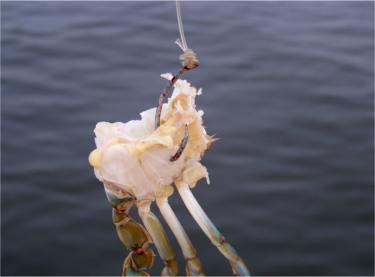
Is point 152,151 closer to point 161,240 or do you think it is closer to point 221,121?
point 161,240

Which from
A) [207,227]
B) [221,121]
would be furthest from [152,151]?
[221,121]

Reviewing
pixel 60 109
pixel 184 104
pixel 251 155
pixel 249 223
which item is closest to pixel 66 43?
pixel 60 109

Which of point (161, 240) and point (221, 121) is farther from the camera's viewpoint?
point (221, 121)

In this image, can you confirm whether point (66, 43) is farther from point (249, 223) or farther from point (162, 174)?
point (162, 174)

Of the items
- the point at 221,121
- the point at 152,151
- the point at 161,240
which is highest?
the point at 221,121

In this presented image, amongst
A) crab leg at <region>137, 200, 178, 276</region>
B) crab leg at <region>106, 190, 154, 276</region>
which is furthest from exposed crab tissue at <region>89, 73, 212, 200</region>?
crab leg at <region>137, 200, 178, 276</region>

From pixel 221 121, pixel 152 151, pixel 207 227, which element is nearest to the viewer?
pixel 152 151

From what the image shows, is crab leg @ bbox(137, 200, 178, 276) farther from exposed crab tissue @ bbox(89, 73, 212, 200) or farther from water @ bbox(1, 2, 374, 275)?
water @ bbox(1, 2, 374, 275)

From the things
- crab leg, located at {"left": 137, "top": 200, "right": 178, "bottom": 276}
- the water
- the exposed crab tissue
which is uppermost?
the water
